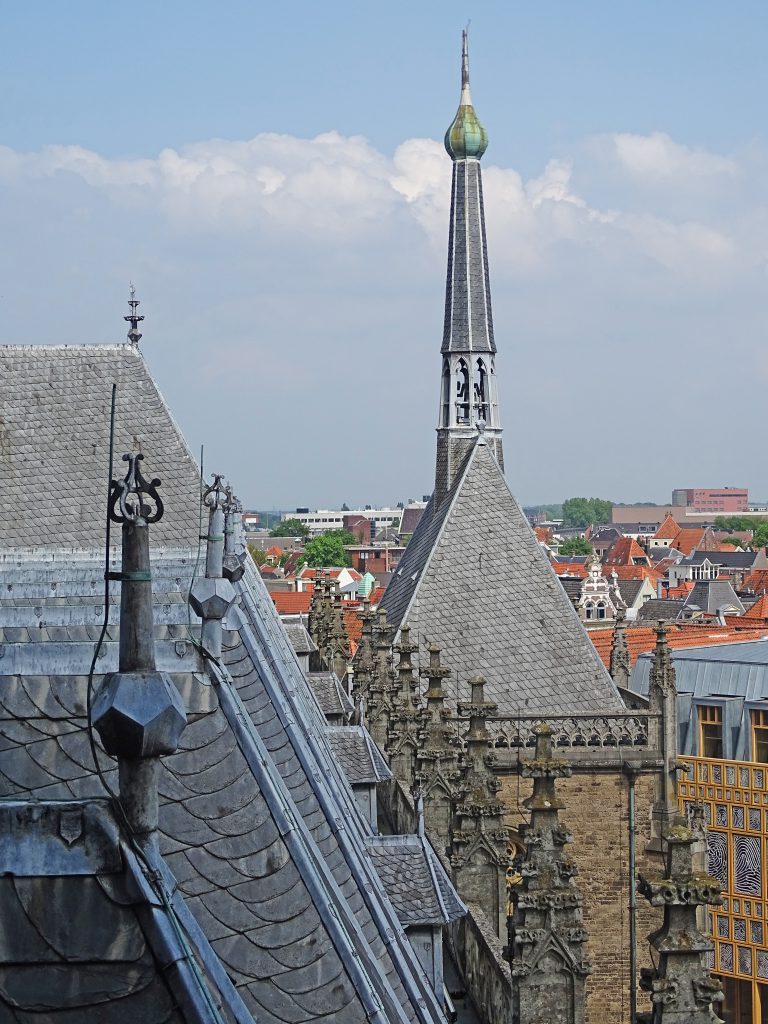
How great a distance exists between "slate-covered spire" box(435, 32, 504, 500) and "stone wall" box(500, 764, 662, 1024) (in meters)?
10.8

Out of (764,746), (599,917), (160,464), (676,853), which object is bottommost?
(599,917)

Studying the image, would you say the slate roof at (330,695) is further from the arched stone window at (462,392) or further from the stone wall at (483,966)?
the arched stone window at (462,392)

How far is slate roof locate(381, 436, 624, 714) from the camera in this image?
111 feet

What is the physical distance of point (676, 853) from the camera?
9.84m

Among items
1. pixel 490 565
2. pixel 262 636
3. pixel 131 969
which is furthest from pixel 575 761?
pixel 131 969

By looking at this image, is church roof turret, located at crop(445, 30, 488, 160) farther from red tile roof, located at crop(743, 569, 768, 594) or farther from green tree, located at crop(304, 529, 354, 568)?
green tree, located at crop(304, 529, 354, 568)

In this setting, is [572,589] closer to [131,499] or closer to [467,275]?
[467,275]

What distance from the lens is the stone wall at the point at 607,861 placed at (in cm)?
3059

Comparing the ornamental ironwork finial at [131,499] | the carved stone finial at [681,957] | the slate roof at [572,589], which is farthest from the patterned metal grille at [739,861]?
the ornamental ironwork finial at [131,499]

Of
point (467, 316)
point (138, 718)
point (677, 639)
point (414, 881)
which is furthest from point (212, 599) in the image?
point (677, 639)

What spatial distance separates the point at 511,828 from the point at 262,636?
1895 cm

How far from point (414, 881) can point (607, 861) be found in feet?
65.7

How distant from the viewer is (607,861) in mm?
31859

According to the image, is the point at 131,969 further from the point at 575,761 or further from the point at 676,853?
the point at 575,761
